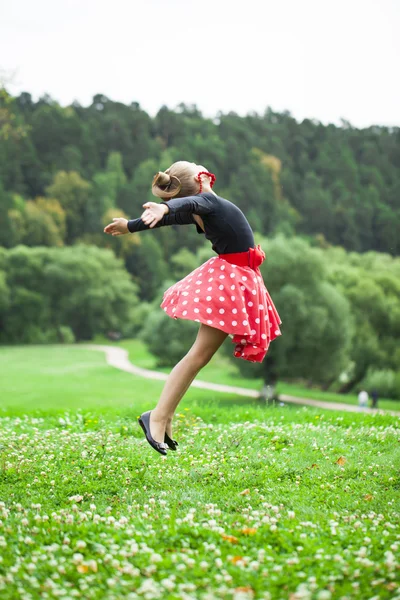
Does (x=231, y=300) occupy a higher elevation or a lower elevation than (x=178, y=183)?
lower

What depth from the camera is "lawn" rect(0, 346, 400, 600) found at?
3654 mm

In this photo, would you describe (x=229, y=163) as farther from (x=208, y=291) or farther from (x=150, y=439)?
(x=150, y=439)

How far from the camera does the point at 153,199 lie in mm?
87438

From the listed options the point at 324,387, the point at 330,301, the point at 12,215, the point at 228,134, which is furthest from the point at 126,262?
the point at 330,301

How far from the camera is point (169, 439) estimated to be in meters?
5.88

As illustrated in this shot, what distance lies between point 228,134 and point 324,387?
81.7 m

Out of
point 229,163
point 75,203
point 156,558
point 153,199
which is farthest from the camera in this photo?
point 229,163

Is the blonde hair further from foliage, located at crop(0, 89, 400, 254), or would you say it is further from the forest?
foliage, located at crop(0, 89, 400, 254)

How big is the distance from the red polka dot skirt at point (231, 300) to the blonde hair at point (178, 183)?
0.68m

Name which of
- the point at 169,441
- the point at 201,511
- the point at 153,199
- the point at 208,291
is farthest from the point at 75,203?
the point at 201,511

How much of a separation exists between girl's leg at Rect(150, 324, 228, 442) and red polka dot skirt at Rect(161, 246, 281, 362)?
18 cm

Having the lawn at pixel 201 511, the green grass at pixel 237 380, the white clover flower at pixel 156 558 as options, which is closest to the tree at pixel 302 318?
the green grass at pixel 237 380

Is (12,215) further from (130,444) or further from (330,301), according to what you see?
(130,444)

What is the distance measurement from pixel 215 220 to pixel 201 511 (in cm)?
241
